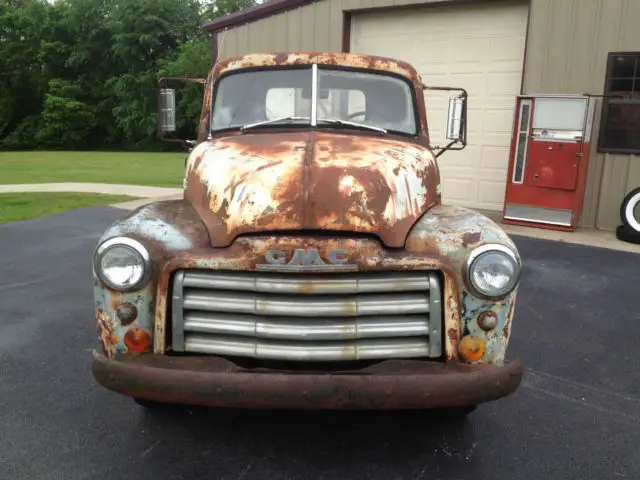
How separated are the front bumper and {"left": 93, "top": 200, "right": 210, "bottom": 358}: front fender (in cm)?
23

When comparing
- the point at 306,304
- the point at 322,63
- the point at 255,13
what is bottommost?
the point at 306,304

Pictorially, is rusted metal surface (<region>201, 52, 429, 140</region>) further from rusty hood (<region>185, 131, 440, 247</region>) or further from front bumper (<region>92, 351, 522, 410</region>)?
front bumper (<region>92, 351, 522, 410</region>)

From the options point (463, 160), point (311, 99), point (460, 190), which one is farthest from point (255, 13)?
point (311, 99)

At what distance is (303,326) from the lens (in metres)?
2.50

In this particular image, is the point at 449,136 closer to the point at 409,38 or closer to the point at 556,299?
the point at 556,299

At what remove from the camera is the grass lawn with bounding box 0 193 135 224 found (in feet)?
30.4

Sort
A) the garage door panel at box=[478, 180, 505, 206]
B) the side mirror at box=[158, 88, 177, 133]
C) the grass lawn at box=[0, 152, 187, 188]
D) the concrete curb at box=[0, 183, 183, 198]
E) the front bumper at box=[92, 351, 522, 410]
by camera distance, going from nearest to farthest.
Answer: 1. the front bumper at box=[92, 351, 522, 410]
2. the side mirror at box=[158, 88, 177, 133]
3. the garage door panel at box=[478, 180, 505, 206]
4. the concrete curb at box=[0, 183, 183, 198]
5. the grass lawn at box=[0, 152, 187, 188]

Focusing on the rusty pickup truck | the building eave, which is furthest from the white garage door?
the rusty pickup truck

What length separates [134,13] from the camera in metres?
37.9

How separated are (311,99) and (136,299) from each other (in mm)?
1795

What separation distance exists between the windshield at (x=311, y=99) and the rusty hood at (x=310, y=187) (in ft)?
1.21

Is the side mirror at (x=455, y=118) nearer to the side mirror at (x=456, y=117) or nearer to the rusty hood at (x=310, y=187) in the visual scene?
the side mirror at (x=456, y=117)

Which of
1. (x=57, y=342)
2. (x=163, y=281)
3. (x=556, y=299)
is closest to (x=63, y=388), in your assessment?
(x=57, y=342)

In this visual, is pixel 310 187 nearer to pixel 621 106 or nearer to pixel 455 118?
pixel 455 118
